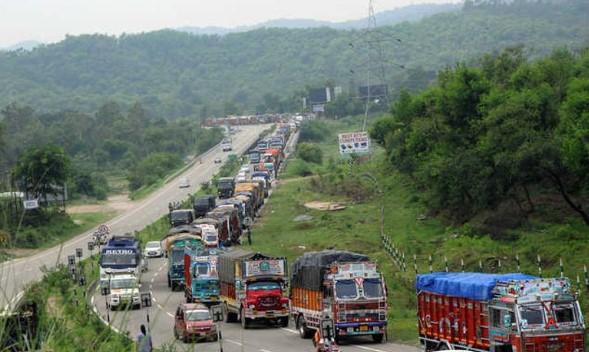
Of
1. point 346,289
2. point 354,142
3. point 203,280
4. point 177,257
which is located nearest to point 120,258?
point 177,257

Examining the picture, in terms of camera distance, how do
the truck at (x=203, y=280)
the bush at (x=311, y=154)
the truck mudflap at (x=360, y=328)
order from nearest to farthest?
the truck mudflap at (x=360, y=328)
the truck at (x=203, y=280)
the bush at (x=311, y=154)

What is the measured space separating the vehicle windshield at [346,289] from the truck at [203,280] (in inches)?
478

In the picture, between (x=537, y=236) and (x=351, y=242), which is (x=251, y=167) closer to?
(x=351, y=242)

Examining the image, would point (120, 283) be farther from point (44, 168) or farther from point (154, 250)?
point (44, 168)

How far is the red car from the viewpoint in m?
33.2

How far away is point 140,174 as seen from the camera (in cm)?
13825

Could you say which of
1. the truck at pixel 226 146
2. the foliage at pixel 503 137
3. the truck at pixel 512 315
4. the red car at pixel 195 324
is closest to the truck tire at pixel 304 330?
the red car at pixel 195 324

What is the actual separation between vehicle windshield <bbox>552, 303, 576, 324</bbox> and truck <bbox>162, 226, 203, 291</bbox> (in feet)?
95.0

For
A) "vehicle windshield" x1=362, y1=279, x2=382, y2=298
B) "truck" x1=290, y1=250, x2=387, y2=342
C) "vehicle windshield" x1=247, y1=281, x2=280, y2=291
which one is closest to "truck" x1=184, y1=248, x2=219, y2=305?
"vehicle windshield" x1=247, y1=281, x2=280, y2=291

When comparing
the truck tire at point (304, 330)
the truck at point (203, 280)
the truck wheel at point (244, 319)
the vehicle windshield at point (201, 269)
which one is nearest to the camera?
the truck tire at point (304, 330)

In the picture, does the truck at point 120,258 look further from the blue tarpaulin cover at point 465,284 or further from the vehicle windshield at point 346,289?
the blue tarpaulin cover at point 465,284

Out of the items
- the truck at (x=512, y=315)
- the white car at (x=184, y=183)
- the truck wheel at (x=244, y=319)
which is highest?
the truck at (x=512, y=315)

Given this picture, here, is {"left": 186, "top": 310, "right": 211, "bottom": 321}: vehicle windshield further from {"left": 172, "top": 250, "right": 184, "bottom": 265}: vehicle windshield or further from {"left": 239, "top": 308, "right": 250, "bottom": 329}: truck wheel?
{"left": 172, "top": 250, "right": 184, "bottom": 265}: vehicle windshield

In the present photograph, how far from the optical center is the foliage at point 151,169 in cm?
13612
